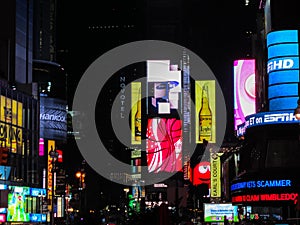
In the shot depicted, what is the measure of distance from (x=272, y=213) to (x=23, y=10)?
1505 inches

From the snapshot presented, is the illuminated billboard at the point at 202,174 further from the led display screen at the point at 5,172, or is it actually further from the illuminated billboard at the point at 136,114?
the illuminated billboard at the point at 136,114

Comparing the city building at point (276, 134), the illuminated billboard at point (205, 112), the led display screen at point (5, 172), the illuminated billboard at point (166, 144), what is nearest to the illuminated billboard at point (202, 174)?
the illuminated billboard at point (205, 112)

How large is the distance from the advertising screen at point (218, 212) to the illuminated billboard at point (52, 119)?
46980 millimetres

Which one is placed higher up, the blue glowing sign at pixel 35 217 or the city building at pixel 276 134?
the city building at pixel 276 134

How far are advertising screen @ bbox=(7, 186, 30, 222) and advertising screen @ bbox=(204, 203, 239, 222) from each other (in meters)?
18.4

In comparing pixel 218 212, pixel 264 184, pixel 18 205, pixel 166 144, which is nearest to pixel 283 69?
pixel 264 184

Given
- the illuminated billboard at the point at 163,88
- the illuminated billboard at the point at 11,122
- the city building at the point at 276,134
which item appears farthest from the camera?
the illuminated billboard at the point at 163,88

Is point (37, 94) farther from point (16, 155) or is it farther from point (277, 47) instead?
point (277, 47)

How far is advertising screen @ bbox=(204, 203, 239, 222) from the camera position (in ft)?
187

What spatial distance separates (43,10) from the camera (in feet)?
334

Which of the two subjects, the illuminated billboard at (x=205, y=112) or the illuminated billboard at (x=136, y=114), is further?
the illuminated billboard at (x=136, y=114)

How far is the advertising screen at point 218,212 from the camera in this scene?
57094 mm

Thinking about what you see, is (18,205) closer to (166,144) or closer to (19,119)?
(19,119)

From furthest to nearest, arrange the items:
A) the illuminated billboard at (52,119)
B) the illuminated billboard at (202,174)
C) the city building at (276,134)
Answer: the illuminated billboard at (52,119) → the illuminated billboard at (202,174) → the city building at (276,134)
